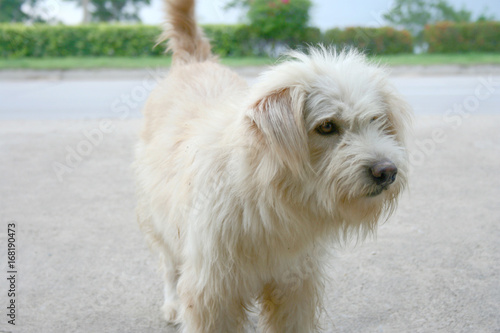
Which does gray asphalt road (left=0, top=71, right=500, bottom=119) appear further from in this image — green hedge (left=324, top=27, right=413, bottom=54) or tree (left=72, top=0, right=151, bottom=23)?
tree (left=72, top=0, right=151, bottom=23)

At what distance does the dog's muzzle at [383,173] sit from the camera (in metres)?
2.03

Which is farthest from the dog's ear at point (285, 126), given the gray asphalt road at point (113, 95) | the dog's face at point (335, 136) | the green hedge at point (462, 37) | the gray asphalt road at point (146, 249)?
the green hedge at point (462, 37)

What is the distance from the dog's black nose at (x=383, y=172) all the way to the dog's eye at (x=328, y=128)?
10.1 inches

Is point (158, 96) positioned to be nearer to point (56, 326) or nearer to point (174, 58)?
point (174, 58)

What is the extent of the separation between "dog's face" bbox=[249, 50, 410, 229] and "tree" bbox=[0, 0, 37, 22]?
30.8 m

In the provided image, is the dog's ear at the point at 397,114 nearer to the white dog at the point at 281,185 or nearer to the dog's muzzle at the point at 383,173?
the white dog at the point at 281,185

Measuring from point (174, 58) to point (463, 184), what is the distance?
134 inches

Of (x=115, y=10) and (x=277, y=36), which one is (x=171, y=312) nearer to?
(x=277, y=36)

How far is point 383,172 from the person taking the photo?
2.03 m

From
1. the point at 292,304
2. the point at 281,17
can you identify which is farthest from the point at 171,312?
the point at 281,17

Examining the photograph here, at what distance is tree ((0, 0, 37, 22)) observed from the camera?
28.4 meters

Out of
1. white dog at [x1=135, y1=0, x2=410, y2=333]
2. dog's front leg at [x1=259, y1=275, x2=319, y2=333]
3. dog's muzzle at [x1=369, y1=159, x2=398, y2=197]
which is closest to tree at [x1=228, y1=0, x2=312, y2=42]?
white dog at [x1=135, y1=0, x2=410, y2=333]

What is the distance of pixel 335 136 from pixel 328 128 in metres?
0.05

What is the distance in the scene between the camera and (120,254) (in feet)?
13.2
